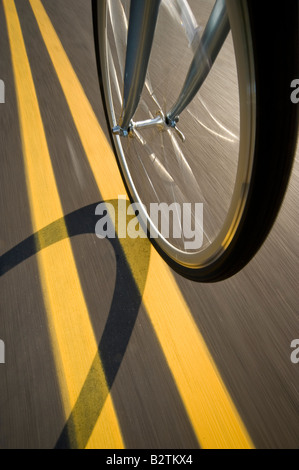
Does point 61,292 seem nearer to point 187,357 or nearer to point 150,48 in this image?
point 187,357

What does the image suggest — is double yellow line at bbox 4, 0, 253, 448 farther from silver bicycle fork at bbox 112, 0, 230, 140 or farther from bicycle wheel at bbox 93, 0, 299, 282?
silver bicycle fork at bbox 112, 0, 230, 140

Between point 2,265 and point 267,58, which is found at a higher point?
point 2,265

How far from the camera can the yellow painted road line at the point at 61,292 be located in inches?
45.1

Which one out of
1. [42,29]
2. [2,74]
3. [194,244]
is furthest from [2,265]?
[42,29]

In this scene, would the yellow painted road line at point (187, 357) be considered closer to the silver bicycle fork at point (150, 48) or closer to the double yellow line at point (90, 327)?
the double yellow line at point (90, 327)

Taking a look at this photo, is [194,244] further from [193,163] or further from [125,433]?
[125,433]

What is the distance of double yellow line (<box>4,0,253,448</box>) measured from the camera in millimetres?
1074

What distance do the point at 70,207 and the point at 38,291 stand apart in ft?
1.45

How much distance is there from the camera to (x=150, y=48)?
978 millimetres

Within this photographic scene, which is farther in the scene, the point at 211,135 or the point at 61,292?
the point at 61,292

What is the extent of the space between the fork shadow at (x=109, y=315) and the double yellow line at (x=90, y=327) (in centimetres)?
2

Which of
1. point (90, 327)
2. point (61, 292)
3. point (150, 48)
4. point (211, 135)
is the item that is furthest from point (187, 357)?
Result: point (150, 48)

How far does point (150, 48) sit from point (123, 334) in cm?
88
